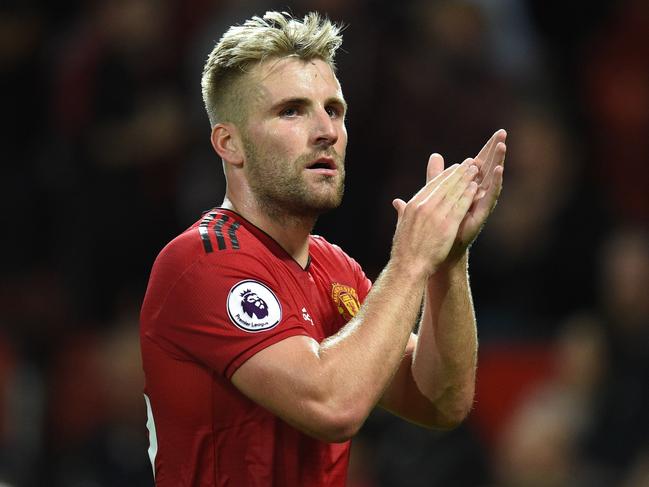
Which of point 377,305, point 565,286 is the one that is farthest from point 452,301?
point 565,286

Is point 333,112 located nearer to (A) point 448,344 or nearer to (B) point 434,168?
(B) point 434,168

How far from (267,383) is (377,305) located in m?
0.39

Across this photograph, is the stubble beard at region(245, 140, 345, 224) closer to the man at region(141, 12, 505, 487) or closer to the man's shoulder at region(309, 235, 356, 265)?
the man at region(141, 12, 505, 487)

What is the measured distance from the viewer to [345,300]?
13.7ft

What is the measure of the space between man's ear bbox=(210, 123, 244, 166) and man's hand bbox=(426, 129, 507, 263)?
0.61 m

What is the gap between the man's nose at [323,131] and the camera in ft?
12.9

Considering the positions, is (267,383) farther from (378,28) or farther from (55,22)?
(55,22)

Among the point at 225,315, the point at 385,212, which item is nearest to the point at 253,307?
the point at 225,315

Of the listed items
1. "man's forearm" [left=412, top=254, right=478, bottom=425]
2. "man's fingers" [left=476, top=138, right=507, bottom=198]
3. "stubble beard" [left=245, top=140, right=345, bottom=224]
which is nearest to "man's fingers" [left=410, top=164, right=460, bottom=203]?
"man's fingers" [left=476, top=138, right=507, bottom=198]

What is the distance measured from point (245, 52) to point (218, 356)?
1.01 metres

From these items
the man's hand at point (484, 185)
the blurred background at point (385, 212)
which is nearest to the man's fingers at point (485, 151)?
the man's hand at point (484, 185)

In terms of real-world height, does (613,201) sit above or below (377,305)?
below

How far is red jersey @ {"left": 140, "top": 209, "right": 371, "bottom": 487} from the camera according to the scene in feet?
11.9

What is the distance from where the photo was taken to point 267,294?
12.1 ft
